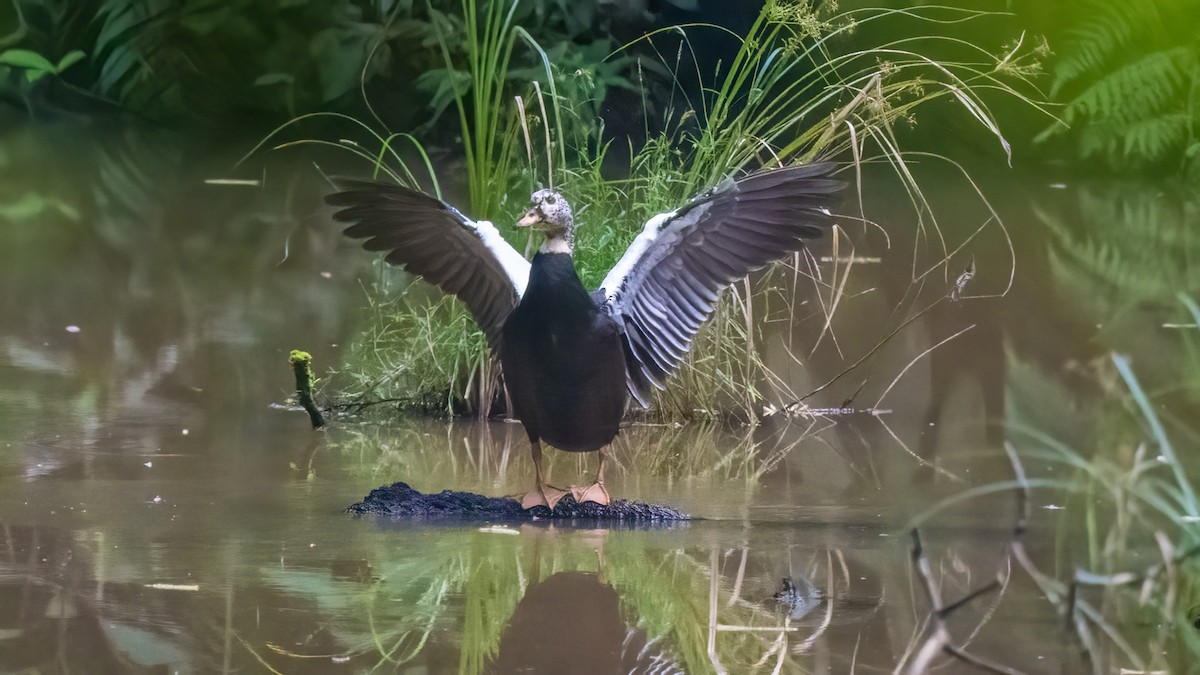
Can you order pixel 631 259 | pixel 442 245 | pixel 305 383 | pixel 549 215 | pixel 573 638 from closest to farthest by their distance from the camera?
1. pixel 573 638
2. pixel 549 215
3. pixel 631 259
4. pixel 442 245
5. pixel 305 383

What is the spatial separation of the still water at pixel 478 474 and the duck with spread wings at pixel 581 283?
0.88 feet

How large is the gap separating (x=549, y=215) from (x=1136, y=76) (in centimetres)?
500

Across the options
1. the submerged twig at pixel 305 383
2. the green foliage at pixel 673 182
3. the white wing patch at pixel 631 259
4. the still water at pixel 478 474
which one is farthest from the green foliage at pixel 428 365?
the white wing patch at pixel 631 259

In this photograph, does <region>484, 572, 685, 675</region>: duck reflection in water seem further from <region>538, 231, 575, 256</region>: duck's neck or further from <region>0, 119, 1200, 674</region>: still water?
<region>538, 231, 575, 256</region>: duck's neck

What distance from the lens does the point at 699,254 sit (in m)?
2.83

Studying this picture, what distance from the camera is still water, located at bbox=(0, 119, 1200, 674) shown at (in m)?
1.95

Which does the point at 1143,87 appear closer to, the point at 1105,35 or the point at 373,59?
the point at 1105,35

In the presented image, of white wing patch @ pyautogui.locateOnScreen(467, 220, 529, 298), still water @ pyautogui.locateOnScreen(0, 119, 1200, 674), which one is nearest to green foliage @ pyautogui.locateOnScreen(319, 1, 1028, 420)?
still water @ pyautogui.locateOnScreen(0, 119, 1200, 674)

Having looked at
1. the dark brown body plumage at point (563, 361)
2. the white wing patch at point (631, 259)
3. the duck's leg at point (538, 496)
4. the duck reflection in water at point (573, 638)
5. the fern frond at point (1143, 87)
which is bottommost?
the duck reflection in water at point (573, 638)

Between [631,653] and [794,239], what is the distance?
1200 millimetres

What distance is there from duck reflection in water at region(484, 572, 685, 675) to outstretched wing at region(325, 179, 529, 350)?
2.73ft

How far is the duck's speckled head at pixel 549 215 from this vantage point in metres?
2.62

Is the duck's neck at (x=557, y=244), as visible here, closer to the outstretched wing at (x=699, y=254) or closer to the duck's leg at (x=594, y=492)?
the outstretched wing at (x=699, y=254)

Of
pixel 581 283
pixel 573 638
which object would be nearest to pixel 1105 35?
pixel 581 283
